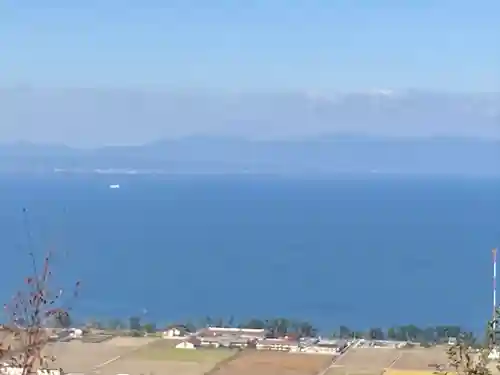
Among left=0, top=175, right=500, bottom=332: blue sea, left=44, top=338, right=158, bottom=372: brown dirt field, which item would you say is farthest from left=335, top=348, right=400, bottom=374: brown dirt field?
left=0, top=175, right=500, bottom=332: blue sea

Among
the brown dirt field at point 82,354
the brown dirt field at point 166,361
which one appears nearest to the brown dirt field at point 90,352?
the brown dirt field at point 82,354

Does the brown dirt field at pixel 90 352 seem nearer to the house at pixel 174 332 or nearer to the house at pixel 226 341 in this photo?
the house at pixel 174 332

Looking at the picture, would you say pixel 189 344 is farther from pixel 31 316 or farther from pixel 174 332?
pixel 31 316

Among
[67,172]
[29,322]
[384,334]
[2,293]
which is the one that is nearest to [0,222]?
[2,293]

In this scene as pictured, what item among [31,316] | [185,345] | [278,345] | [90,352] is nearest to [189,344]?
[185,345]

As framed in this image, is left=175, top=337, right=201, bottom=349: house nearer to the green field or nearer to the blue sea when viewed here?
the green field

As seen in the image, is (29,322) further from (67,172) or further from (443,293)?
(67,172)

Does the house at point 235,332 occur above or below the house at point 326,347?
above
